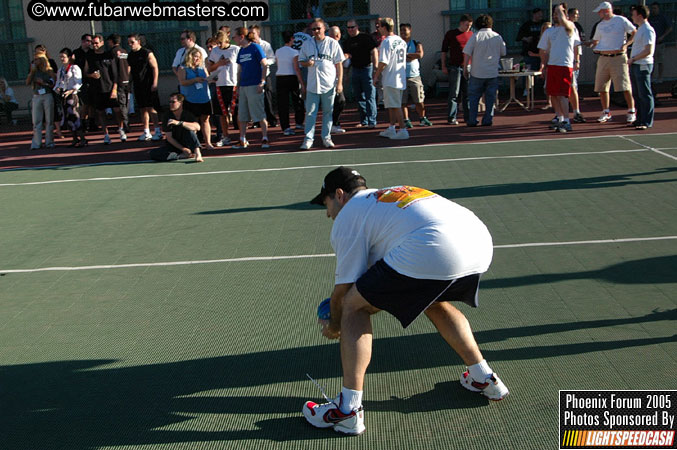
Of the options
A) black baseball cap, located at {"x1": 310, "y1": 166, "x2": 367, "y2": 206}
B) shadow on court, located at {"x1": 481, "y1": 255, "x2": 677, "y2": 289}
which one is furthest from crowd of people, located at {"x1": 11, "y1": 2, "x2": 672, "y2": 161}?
black baseball cap, located at {"x1": 310, "y1": 166, "x2": 367, "y2": 206}

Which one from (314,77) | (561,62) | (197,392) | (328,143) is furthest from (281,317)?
(561,62)

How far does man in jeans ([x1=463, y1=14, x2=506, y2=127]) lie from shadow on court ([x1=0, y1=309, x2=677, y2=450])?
9965 mm

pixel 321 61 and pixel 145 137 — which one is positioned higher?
pixel 321 61

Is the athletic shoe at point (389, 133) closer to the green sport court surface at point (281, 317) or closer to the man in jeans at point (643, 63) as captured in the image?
the green sport court surface at point (281, 317)

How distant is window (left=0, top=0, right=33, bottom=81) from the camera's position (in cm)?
2125

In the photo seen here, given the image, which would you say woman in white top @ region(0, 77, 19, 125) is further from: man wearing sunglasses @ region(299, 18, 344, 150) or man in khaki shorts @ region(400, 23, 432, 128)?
man in khaki shorts @ region(400, 23, 432, 128)

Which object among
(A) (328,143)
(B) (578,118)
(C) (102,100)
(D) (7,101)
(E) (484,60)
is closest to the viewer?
(A) (328,143)

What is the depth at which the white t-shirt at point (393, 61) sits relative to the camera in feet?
44.8

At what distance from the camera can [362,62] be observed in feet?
50.5

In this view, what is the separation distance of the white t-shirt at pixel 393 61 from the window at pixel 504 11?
7716mm

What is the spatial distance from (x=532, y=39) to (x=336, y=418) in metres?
15.4

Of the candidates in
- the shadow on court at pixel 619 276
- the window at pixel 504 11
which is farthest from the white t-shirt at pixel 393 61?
the shadow on court at pixel 619 276

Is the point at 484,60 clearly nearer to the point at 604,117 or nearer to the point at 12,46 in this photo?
the point at 604,117

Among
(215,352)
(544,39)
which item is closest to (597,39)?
(544,39)
